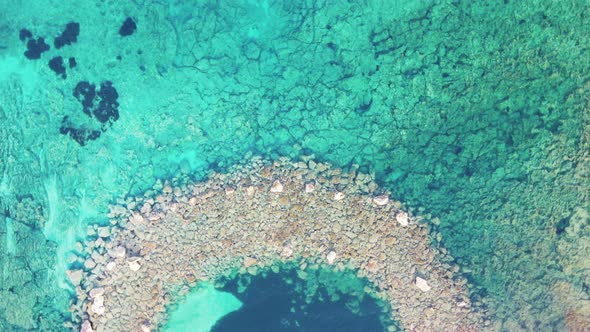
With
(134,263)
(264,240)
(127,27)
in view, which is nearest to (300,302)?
(264,240)

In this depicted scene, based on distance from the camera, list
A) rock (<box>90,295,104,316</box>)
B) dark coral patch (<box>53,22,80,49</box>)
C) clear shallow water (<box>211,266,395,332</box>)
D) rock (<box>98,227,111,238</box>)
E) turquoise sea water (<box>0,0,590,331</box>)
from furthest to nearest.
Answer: clear shallow water (<box>211,266,395,332</box>), dark coral patch (<box>53,22,80,49</box>), rock (<box>98,227,111,238</box>), rock (<box>90,295,104,316</box>), turquoise sea water (<box>0,0,590,331</box>)

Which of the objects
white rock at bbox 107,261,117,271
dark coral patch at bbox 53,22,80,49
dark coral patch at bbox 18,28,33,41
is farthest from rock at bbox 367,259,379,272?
dark coral patch at bbox 18,28,33,41

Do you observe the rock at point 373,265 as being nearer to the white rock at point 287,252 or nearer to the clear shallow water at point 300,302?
the clear shallow water at point 300,302

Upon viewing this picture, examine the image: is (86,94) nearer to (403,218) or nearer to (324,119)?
(324,119)

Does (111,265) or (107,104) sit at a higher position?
(107,104)

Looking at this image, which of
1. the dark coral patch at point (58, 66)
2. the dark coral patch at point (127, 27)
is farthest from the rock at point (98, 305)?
the dark coral patch at point (127, 27)

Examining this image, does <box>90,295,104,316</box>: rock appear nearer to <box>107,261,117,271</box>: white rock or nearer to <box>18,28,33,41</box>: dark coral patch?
<box>107,261,117,271</box>: white rock

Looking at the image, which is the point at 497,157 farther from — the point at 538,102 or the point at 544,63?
the point at 544,63
